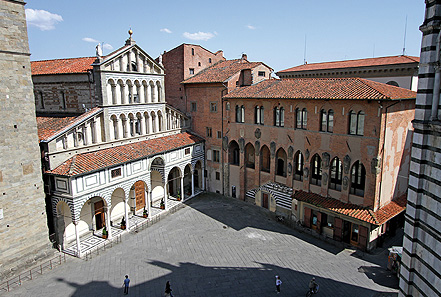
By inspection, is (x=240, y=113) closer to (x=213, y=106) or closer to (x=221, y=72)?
(x=213, y=106)

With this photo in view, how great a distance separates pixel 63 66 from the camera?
1111 inches

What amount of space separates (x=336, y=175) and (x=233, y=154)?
11.3 m

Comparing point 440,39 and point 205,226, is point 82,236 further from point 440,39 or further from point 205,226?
point 440,39

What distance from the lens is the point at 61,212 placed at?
75.0 ft

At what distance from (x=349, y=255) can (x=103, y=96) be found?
69.8ft

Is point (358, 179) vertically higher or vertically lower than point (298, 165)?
lower

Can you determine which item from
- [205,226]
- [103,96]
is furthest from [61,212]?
[205,226]

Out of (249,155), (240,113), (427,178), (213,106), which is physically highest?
(213,106)

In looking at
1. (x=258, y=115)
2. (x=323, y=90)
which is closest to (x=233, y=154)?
(x=258, y=115)

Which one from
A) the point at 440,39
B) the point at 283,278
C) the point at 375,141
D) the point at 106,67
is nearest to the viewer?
the point at 440,39

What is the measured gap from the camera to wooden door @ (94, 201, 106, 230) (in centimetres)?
2498

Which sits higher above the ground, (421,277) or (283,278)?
(421,277)

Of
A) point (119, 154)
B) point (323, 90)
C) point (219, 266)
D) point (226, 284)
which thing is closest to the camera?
point (226, 284)

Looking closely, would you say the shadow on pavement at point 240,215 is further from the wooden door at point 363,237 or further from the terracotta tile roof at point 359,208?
the terracotta tile roof at point 359,208
